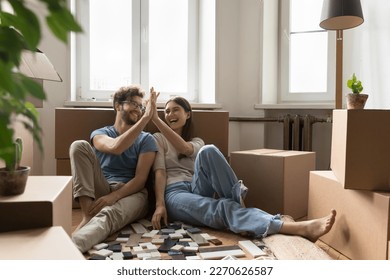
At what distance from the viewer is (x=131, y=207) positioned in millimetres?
1838

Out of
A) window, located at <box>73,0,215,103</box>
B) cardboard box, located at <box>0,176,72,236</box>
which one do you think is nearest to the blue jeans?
cardboard box, located at <box>0,176,72,236</box>

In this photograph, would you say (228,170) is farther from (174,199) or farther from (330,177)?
(330,177)

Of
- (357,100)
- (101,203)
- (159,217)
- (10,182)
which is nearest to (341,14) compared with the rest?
(357,100)

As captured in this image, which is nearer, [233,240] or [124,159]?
[233,240]

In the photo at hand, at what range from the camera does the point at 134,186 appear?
6.47 ft

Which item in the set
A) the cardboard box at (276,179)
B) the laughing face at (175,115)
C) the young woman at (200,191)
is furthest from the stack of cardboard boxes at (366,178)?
the laughing face at (175,115)

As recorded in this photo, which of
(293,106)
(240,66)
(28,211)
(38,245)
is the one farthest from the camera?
(240,66)

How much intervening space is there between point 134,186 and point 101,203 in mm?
234

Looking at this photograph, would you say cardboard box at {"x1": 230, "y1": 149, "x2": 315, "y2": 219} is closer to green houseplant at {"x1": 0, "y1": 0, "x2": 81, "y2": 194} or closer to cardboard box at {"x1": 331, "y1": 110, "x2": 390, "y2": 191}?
cardboard box at {"x1": 331, "y1": 110, "x2": 390, "y2": 191}

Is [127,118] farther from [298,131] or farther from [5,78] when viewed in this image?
[5,78]

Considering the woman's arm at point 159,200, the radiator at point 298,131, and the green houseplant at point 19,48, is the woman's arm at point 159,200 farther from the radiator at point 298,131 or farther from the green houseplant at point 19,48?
the green houseplant at point 19,48

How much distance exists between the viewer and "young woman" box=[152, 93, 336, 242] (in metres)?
1.61

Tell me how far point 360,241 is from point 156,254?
0.80 meters
